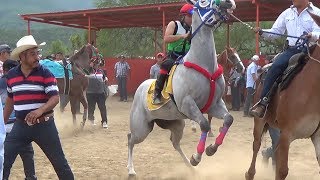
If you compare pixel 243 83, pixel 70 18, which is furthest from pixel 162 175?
pixel 70 18

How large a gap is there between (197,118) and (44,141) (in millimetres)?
2060

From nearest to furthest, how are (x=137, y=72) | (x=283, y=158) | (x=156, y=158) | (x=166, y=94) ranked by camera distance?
(x=283, y=158)
(x=166, y=94)
(x=156, y=158)
(x=137, y=72)

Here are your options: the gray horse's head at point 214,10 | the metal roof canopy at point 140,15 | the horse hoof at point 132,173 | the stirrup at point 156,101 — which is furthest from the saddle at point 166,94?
the metal roof canopy at point 140,15

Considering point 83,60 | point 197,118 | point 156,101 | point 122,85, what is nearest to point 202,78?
point 197,118

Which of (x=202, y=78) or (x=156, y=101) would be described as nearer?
(x=202, y=78)

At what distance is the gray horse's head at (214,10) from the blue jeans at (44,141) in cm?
242

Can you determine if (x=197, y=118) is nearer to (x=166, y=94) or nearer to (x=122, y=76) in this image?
(x=166, y=94)

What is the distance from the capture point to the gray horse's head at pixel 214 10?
6.25 meters

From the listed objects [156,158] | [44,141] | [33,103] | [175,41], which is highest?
[175,41]

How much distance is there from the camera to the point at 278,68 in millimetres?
6227

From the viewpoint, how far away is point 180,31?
698 cm

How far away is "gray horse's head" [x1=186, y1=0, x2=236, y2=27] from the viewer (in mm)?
6250

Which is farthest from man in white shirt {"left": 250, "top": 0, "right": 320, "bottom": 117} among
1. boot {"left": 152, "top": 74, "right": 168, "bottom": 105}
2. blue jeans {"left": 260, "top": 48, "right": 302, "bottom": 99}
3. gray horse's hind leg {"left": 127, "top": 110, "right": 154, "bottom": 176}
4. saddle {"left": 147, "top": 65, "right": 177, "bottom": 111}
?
gray horse's hind leg {"left": 127, "top": 110, "right": 154, "bottom": 176}

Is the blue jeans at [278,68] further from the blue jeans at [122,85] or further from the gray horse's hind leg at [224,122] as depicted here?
the blue jeans at [122,85]
